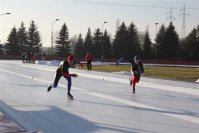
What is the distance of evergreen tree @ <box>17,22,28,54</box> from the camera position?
Answer: 91.5m

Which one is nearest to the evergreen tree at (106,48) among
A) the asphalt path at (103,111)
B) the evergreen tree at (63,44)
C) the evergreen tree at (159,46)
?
the evergreen tree at (63,44)

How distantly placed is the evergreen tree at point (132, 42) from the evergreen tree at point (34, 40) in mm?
20541

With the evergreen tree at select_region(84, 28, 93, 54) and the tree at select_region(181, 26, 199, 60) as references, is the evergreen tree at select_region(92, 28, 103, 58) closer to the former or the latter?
the evergreen tree at select_region(84, 28, 93, 54)

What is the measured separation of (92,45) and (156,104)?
251 feet

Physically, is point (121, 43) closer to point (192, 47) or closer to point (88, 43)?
point (88, 43)

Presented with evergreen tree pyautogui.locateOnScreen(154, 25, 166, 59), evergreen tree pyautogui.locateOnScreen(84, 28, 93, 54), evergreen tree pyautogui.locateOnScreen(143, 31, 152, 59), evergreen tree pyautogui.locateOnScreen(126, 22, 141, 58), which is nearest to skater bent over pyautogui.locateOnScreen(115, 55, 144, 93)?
evergreen tree pyautogui.locateOnScreen(154, 25, 166, 59)

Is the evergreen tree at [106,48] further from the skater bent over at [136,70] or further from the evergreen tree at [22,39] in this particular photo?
the skater bent over at [136,70]

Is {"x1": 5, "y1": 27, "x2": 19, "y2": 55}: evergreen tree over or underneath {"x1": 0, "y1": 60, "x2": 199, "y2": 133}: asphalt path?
over

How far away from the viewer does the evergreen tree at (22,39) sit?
3602 inches

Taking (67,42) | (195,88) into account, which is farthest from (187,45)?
(195,88)

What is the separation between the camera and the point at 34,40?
9331 cm

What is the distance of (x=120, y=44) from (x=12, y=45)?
22.6m

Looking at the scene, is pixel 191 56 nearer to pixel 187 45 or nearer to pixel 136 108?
pixel 187 45

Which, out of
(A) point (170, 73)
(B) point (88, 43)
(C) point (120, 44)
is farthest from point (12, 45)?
(A) point (170, 73)
